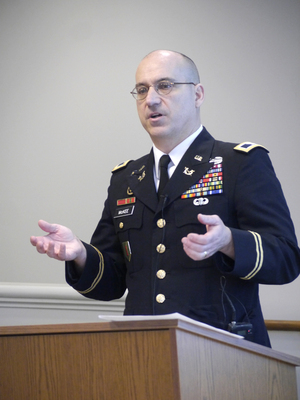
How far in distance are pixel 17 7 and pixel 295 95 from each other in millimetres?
1608

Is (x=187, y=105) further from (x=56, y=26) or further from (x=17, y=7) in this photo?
(x=17, y=7)

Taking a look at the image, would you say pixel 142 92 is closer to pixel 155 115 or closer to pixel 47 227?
pixel 155 115

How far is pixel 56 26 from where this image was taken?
9.35 ft

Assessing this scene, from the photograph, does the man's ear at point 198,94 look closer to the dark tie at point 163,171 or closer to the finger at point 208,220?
the dark tie at point 163,171

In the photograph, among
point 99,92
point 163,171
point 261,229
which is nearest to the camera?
point 261,229

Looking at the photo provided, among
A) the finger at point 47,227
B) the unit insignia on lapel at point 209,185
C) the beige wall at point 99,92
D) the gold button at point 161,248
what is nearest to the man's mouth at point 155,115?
the unit insignia on lapel at point 209,185

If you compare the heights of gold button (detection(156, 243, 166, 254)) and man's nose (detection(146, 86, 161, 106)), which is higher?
man's nose (detection(146, 86, 161, 106))

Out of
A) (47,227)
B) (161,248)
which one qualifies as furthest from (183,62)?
(47,227)

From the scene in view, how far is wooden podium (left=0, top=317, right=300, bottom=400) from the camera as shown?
97 cm

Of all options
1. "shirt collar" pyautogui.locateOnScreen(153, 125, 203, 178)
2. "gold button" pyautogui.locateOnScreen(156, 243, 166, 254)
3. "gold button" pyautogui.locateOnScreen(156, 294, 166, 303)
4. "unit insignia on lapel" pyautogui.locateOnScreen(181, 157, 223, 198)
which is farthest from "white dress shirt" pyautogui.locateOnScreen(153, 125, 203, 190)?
"gold button" pyautogui.locateOnScreen(156, 294, 166, 303)

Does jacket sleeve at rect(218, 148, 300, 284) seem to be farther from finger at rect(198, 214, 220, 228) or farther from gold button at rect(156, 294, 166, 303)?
gold button at rect(156, 294, 166, 303)

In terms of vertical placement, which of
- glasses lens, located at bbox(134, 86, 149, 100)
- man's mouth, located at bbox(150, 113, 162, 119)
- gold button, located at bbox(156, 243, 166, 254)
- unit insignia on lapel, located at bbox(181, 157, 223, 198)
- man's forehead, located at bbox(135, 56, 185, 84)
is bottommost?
gold button, located at bbox(156, 243, 166, 254)

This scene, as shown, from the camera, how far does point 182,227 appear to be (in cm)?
162

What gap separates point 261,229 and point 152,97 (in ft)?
1.89
